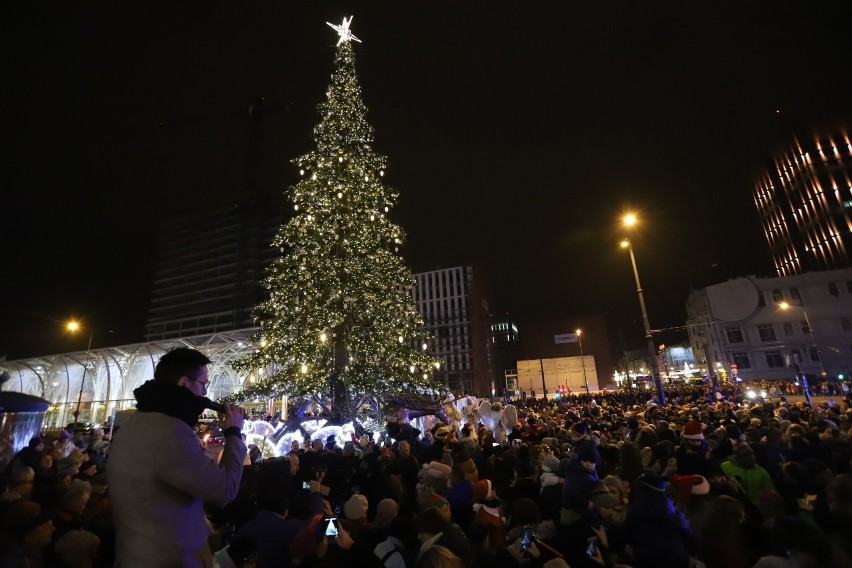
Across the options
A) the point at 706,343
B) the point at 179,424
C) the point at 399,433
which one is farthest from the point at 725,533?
the point at 706,343

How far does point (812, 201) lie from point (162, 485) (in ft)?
401

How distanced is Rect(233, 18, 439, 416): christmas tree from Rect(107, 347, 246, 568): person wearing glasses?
1316 centimetres

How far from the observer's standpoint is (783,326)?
2399 inches

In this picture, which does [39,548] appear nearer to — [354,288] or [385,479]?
[385,479]

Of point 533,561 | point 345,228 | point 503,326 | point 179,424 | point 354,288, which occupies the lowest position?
point 533,561

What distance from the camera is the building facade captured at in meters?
57.8

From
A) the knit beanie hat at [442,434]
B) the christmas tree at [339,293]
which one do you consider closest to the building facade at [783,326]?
the christmas tree at [339,293]

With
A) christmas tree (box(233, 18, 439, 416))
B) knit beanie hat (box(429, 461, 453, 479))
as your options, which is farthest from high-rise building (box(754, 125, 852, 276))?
knit beanie hat (box(429, 461, 453, 479))

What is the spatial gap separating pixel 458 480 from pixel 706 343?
7928 cm

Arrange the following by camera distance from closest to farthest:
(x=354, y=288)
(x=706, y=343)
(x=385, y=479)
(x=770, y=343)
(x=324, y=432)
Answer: (x=385, y=479) < (x=324, y=432) < (x=354, y=288) < (x=770, y=343) < (x=706, y=343)

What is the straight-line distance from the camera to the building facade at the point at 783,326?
57.8 m

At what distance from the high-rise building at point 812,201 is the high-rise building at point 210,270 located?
118 m

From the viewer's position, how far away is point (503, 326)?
5315 inches

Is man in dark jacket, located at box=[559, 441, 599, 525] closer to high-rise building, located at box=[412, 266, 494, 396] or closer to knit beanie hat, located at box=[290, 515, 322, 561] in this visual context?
knit beanie hat, located at box=[290, 515, 322, 561]
